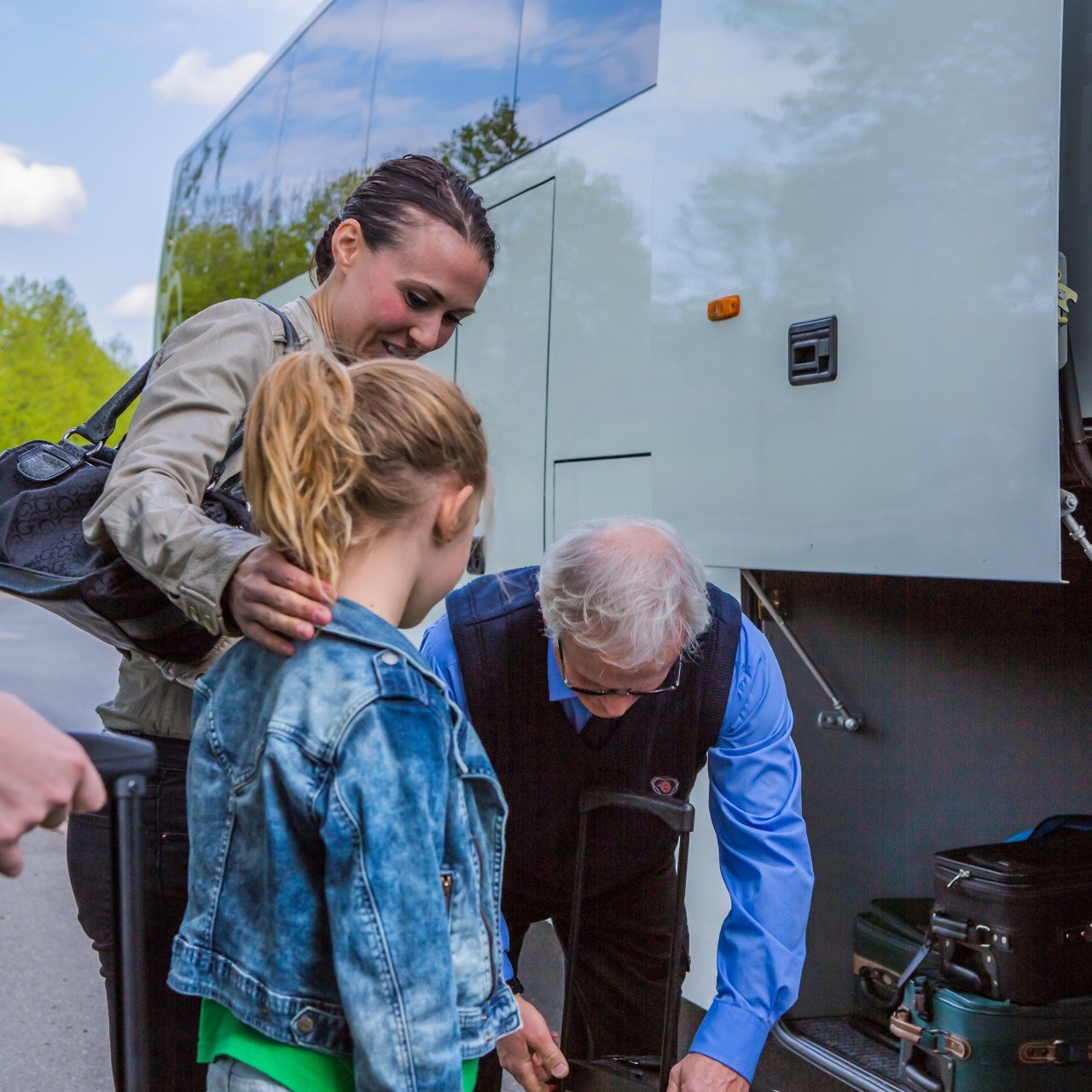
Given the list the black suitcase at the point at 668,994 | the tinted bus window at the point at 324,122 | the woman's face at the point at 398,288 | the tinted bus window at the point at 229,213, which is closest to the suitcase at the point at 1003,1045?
the black suitcase at the point at 668,994

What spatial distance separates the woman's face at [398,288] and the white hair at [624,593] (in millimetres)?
431

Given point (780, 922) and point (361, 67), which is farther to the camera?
point (361, 67)

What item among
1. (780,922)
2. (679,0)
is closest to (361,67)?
(679,0)

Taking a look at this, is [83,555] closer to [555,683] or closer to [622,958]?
[555,683]

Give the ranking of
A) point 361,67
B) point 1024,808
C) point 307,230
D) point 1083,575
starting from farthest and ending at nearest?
point 307,230 → point 361,67 → point 1024,808 → point 1083,575

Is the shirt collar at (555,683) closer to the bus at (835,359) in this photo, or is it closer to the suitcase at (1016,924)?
the bus at (835,359)

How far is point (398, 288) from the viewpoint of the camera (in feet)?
6.50

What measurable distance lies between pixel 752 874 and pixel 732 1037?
274 millimetres

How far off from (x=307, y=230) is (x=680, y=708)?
4.87m

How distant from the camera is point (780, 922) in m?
2.21

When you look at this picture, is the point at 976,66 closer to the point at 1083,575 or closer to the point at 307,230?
the point at 1083,575

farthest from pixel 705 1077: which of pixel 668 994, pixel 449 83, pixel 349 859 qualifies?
pixel 449 83

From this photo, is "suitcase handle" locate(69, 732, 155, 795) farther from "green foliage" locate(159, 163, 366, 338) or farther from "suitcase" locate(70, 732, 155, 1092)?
"green foliage" locate(159, 163, 366, 338)

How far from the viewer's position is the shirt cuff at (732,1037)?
213 centimetres
